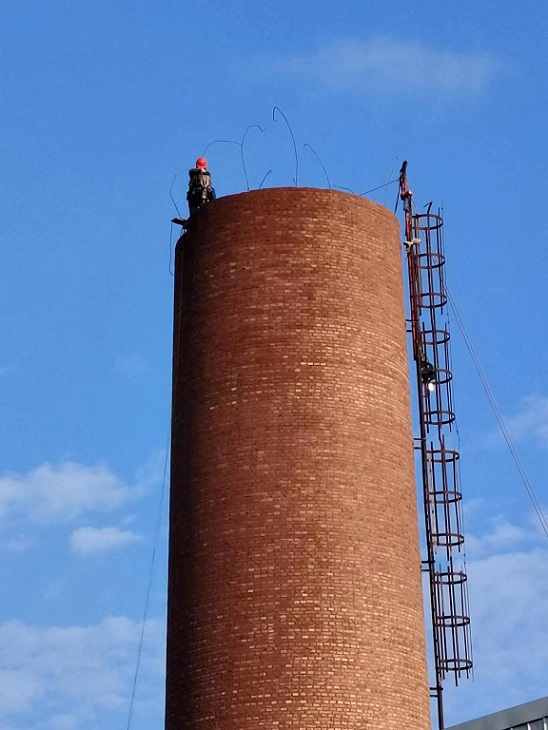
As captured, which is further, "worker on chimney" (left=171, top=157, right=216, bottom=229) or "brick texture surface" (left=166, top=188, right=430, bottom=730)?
"worker on chimney" (left=171, top=157, right=216, bottom=229)

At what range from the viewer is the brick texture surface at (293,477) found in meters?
27.8

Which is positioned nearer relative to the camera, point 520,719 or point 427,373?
point 520,719

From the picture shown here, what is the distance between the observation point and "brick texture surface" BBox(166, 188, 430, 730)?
91.1 ft

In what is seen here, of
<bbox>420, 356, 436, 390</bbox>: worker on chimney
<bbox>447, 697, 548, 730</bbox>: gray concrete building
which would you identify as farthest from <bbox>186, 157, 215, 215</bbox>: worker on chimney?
<bbox>447, 697, 548, 730</bbox>: gray concrete building

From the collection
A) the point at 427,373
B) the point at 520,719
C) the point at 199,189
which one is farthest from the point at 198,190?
the point at 520,719

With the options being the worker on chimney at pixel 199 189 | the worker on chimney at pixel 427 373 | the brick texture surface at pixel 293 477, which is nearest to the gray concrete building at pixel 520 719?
the brick texture surface at pixel 293 477

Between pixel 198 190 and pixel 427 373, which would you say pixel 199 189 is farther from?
pixel 427 373

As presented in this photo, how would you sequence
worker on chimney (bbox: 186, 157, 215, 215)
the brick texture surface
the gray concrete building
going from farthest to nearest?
worker on chimney (bbox: 186, 157, 215, 215)
the gray concrete building
the brick texture surface

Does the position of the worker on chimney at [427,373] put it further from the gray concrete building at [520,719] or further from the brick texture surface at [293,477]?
the gray concrete building at [520,719]

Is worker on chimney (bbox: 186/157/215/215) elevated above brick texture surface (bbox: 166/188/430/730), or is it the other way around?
worker on chimney (bbox: 186/157/215/215)

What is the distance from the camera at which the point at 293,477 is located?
94.3ft

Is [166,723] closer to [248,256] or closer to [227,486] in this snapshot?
[227,486]

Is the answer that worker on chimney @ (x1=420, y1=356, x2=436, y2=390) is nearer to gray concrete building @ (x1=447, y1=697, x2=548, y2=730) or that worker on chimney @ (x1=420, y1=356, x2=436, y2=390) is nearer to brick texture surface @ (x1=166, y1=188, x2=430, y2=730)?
brick texture surface @ (x1=166, y1=188, x2=430, y2=730)

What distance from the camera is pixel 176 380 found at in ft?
102
